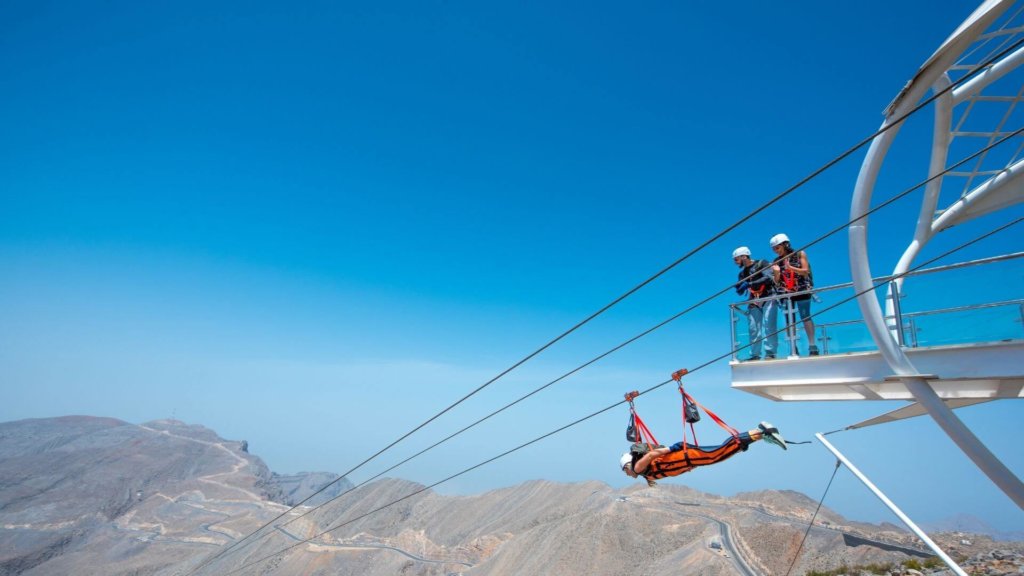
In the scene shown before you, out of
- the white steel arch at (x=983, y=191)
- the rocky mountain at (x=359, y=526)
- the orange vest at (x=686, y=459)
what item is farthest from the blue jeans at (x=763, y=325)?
the rocky mountain at (x=359, y=526)

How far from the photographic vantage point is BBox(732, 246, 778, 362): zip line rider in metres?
10.3

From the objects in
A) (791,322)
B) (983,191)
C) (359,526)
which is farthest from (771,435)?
A: (359,526)

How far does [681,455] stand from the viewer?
866 centimetres

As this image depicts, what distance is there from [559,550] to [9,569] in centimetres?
6766

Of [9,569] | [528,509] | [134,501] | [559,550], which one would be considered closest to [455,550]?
[528,509]

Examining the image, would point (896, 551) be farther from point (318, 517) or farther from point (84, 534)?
point (84, 534)

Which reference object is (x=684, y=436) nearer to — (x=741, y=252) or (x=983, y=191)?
(x=741, y=252)

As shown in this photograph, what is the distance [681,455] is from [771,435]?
4.51 ft

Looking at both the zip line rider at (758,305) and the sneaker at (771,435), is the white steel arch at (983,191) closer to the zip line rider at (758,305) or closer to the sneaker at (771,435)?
the zip line rider at (758,305)

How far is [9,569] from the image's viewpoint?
6619cm

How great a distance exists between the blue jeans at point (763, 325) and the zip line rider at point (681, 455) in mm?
2371

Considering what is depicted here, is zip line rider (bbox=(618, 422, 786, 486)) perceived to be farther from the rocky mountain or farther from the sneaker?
A: the rocky mountain

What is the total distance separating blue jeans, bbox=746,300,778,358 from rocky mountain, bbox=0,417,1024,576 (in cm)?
2363

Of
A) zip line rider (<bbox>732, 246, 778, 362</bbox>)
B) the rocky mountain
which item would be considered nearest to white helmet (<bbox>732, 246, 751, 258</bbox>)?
zip line rider (<bbox>732, 246, 778, 362</bbox>)
